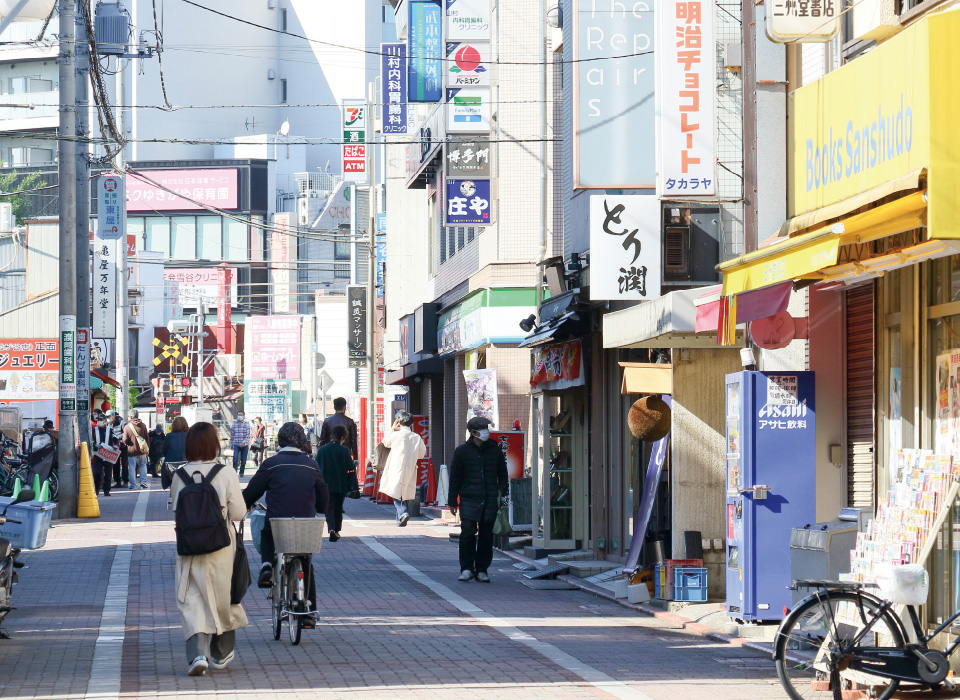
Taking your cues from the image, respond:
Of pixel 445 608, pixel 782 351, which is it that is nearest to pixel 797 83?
pixel 782 351

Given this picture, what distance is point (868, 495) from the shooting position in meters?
12.4

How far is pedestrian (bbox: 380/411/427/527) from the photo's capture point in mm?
23531

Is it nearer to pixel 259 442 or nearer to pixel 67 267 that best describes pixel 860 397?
pixel 67 267

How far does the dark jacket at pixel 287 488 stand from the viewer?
1179 centimetres

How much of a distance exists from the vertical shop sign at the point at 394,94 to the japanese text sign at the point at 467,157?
9400mm

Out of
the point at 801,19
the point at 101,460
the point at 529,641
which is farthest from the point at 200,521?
the point at 101,460

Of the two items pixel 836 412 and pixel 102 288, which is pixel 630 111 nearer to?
pixel 836 412

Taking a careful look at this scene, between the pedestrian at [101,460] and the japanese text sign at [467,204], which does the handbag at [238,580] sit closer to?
the japanese text sign at [467,204]

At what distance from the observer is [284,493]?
11805mm

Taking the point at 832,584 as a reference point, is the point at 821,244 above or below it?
above

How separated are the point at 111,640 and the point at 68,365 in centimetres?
1452

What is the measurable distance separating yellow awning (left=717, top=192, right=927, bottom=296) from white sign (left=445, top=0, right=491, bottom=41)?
15.4 meters

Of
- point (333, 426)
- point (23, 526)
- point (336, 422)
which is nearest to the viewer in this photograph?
Result: point (23, 526)

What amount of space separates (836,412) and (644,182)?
16.2ft
